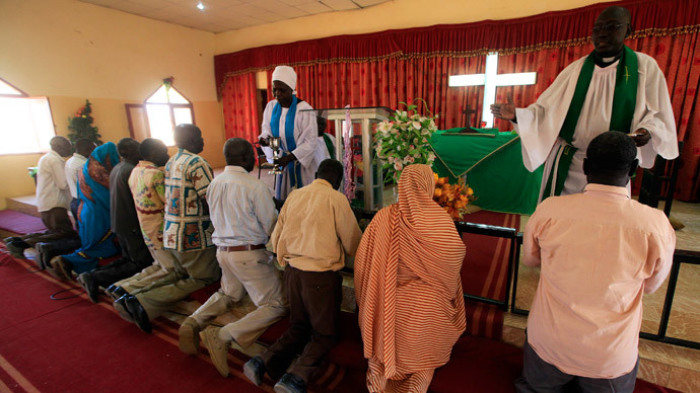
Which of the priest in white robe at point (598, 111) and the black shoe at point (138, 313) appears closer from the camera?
the priest in white robe at point (598, 111)

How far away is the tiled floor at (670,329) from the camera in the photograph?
5.76ft

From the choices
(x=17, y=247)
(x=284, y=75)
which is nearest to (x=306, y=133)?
(x=284, y=75)

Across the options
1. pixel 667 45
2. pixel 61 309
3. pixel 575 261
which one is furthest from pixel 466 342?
pixel 667 45

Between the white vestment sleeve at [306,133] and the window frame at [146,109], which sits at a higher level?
the window frame at [146,109]

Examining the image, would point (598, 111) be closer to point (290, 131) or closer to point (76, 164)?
point (290, 131)

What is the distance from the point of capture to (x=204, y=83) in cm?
927

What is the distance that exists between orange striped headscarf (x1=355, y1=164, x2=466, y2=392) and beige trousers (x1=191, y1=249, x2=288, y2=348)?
2.88 feet

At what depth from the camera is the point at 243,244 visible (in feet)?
7.70

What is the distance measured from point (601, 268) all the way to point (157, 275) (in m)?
3.16

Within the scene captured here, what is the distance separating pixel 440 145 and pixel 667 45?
153 inches

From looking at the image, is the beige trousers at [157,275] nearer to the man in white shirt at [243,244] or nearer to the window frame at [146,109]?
the man in white shirt at [243,244]

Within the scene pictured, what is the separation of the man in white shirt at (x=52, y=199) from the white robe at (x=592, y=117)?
513 centimetres

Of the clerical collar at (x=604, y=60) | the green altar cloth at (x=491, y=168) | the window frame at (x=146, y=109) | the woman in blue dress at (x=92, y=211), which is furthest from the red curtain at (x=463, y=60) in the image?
the woman in blue dress at (x=92, y=211)

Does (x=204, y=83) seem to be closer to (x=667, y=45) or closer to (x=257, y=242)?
(x=257, y=242)
